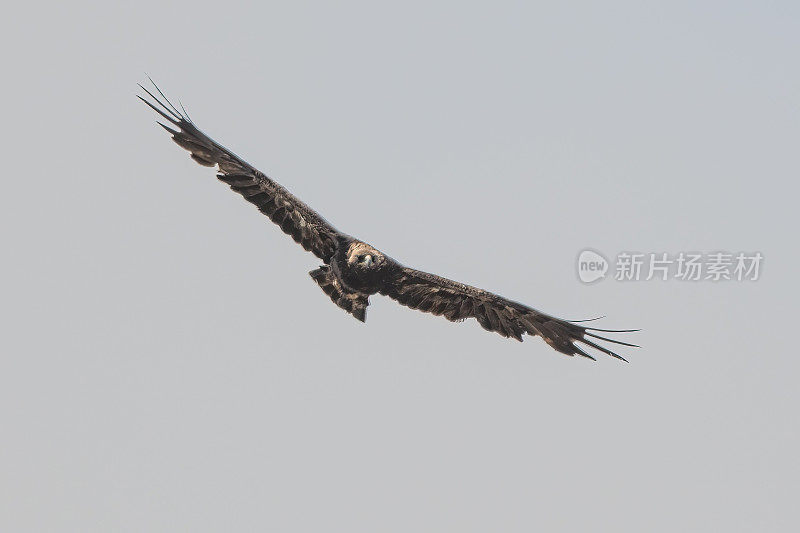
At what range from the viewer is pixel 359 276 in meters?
32.0

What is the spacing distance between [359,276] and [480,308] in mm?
3760

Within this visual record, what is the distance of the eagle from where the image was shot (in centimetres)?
3148

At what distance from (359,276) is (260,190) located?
350 centimetres

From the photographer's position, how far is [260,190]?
105 ft

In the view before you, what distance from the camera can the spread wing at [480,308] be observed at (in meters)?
32.6

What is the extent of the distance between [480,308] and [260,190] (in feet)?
22.7

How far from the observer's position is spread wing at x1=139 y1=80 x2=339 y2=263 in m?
31.1

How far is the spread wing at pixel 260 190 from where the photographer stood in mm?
31078

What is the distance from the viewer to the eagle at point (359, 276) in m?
31.5

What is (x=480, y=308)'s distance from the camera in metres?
33.5

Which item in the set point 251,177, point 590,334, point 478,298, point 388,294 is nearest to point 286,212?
point 251,177

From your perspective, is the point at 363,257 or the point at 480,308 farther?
the point at 480,308

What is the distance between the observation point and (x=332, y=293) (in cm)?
3262

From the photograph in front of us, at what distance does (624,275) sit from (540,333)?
4.31m
